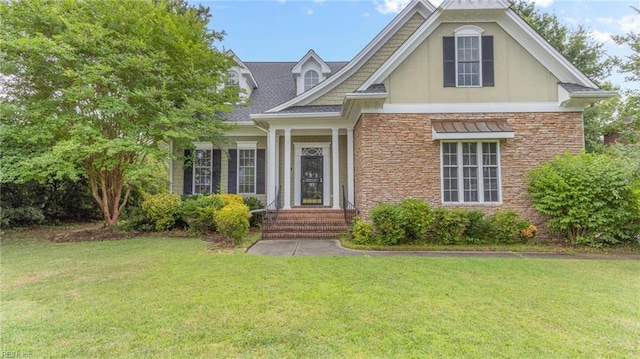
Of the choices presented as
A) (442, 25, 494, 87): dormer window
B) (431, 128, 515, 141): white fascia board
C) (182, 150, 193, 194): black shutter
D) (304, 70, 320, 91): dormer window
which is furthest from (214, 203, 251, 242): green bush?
(304, 70, 320, 91): dormer window

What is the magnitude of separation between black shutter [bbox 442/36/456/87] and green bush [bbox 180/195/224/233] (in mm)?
7840

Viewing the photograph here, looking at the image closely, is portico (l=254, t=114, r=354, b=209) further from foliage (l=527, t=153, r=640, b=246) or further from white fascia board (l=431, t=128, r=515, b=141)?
foliage (l=527, t=153, r=640, b=246)

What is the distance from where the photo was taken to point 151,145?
1005 centimetres

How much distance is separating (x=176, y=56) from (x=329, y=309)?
31.3 ft

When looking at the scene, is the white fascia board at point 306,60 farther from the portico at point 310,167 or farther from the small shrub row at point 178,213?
the small shrub row at point 178,213

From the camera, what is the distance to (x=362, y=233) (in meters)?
8.41

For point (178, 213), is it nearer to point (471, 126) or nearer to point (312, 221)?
point (312, 221)

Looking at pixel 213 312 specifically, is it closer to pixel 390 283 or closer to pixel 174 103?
pixel 390 283

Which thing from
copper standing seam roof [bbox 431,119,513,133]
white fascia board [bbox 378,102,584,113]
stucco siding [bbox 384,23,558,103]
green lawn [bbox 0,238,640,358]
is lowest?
green lawn [bbox 0,238,640,358]

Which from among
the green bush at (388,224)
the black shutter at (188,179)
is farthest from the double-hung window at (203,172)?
the green bush at (388,224)

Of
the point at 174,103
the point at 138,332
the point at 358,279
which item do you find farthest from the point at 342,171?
the point at 138,332

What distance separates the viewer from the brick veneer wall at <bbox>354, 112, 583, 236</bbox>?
341 inches

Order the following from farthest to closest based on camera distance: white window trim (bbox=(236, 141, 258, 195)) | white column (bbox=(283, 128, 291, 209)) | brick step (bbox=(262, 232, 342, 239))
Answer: white window trim (bbox=(236, 141, 258, 195)) < white column (bbox=(283, 128, 291, 209)) < brick step (bbox=(262, 232, 342, 239))

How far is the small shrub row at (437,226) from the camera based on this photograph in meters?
7.92
